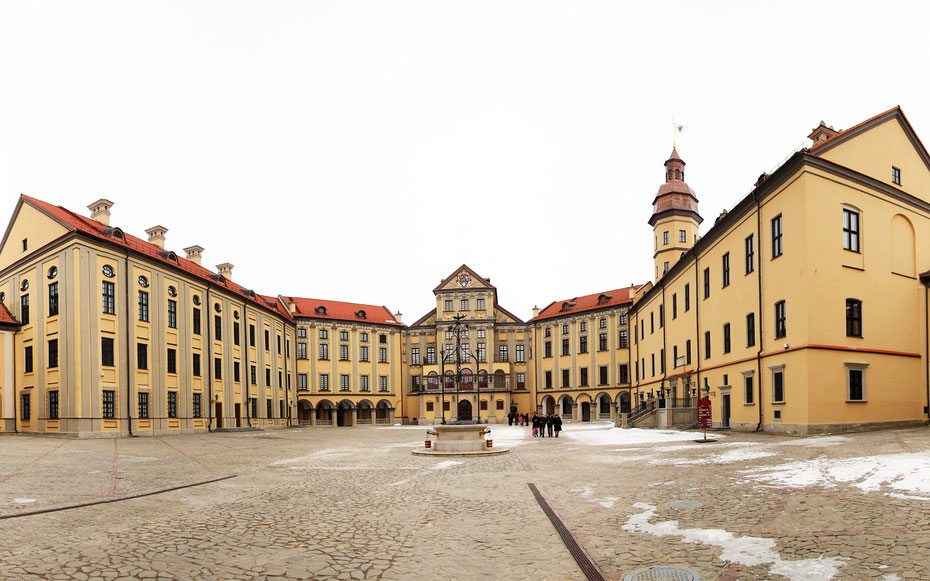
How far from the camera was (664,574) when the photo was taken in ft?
23.7

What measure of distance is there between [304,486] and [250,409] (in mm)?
43891

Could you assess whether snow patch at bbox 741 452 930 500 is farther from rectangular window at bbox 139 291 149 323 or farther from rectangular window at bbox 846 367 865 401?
rectangular window at bbox 139 291 149 323

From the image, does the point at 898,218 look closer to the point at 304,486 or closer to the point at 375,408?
the point at 304,486

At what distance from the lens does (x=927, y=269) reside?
2983 centimetres

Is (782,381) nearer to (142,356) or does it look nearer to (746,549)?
(746,549)

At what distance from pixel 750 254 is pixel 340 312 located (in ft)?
187

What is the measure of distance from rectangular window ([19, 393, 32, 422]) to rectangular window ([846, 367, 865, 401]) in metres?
43.5

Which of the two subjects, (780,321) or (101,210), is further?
(101,210)

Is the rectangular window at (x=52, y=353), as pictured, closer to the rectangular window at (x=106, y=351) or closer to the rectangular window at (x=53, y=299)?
the rectangular window at (x=53, y=299)

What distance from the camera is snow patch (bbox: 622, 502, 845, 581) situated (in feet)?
22.9

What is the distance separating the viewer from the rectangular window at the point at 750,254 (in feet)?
102

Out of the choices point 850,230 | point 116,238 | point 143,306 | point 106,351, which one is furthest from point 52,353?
point 850,230

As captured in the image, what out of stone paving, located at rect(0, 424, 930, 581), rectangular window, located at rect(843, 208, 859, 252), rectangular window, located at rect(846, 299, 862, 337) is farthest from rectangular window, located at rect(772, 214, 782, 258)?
stone paving, located at rect(0, 424, 930, 581)

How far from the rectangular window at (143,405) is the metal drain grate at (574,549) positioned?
115 ft
